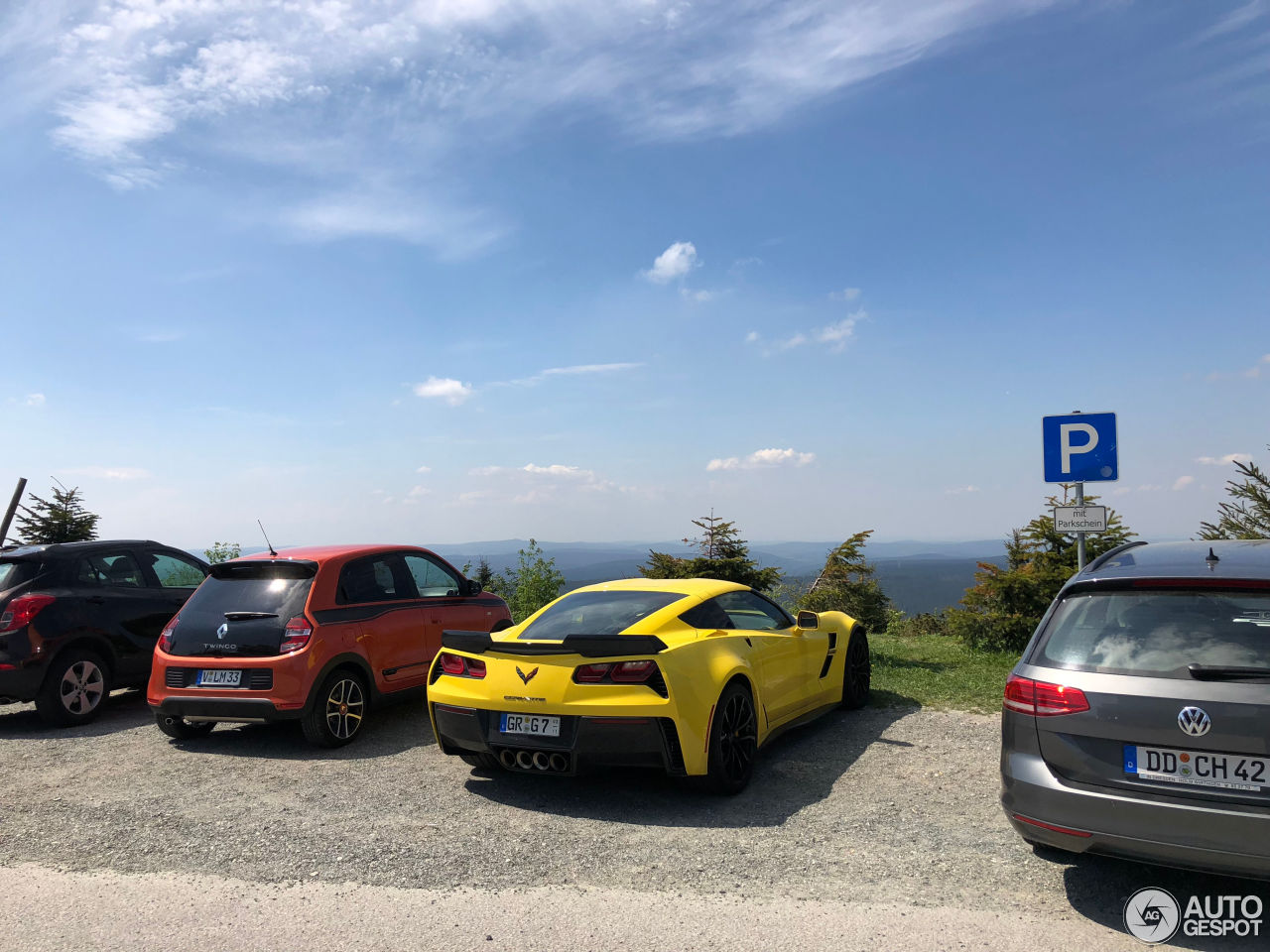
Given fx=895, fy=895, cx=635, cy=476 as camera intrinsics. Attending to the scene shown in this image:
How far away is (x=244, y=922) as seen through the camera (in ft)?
13.3

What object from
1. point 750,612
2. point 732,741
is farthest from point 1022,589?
point 732,741

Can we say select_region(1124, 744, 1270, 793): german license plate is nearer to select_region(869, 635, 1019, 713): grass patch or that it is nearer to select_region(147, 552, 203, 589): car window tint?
select_region(869, 635, 1019, 713): grass patch

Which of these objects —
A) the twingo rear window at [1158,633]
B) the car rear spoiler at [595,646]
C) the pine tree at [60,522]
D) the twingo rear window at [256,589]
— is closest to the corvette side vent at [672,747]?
the car rear spoiler at [595,646]

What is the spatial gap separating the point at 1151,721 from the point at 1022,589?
30.5 ft

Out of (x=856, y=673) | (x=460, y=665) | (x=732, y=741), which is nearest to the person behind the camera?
(x=732, y=741)

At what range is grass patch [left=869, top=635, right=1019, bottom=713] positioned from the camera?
8.66 meters

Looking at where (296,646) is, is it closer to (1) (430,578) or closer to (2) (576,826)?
(1) (430,578)

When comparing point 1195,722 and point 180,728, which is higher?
point 1195,722

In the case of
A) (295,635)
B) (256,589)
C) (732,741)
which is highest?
(256,589)

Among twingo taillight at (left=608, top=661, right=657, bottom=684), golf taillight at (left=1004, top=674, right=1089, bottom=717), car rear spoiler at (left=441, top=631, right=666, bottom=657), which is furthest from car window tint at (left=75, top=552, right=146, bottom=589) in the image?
golf taillight at (left=1004, top=674, right=1089, bottom=717)

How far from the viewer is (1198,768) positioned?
366cm

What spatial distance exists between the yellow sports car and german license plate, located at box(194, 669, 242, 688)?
1.93 m

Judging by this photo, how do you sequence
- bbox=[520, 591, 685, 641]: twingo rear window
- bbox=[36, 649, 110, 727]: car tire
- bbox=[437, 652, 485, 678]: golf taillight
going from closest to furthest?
bbox=[437, 652, 485, 678]: golf taillight, bbox=[520, 591, 685, 641]: twingo rear window, bbox=[36, 649, 110, 727]: car tire

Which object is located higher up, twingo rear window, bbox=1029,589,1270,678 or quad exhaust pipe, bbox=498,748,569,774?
twingo rear window, bbox=1029,589,1270,678
